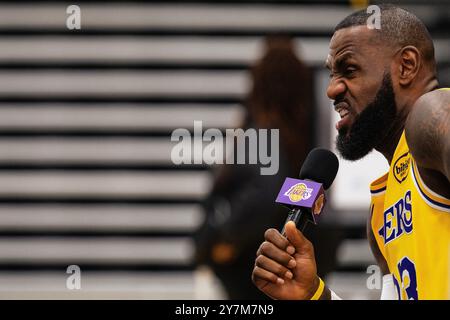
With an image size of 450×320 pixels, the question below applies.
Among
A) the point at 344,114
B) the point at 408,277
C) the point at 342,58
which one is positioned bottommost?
the point at 408,277

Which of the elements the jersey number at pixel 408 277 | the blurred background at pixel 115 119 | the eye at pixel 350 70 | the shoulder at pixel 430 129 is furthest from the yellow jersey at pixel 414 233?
the blurred background at pixel 115 119

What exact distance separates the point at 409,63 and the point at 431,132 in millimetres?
739

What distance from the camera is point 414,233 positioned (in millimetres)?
3670

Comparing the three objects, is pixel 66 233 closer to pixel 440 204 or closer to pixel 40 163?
pixel 40 163

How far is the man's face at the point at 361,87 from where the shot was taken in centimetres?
397

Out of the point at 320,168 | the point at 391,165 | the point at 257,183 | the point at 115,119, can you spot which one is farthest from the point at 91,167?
the point at 320,168

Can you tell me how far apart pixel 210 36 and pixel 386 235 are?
7561mm

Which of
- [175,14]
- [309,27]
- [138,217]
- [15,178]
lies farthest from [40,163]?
[309,27]

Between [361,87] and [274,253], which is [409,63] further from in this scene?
[274,253]

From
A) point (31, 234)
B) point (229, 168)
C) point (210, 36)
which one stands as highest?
point (210, 36)

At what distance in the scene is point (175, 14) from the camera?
11.3 meters

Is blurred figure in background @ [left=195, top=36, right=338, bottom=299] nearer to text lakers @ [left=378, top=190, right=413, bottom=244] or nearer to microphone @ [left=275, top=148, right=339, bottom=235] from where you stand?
text lakers @ [left=378, top=190, right=413, bottom=244]

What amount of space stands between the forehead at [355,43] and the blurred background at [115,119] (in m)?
6.41

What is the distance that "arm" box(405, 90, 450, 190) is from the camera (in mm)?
3223
